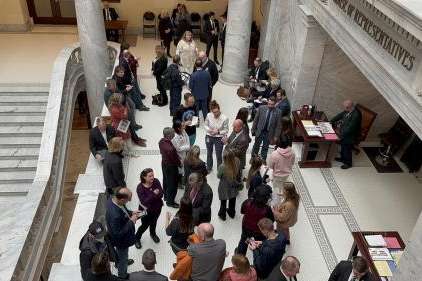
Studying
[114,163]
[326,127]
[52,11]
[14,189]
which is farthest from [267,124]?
[52,11]

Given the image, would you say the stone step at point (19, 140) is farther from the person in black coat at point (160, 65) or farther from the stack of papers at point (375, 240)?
the stack of papers at point (375, 240)

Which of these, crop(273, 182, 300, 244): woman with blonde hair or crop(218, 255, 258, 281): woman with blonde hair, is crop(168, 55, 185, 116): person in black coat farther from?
crop(218, 255, 258, 281): woman with blonde hair

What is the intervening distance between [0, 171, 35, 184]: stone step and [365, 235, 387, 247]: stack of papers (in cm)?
748

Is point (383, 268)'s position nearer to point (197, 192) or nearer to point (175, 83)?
point (197, 192)

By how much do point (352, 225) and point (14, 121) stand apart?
27.7 feet

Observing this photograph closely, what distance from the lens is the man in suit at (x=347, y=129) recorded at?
8156mm

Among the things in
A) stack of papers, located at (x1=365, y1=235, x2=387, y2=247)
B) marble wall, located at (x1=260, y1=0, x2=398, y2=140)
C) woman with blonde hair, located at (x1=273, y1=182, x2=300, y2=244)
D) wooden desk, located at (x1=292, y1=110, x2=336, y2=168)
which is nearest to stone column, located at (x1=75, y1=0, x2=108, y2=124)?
marble wall, located at (x1=260, y1=0, x2=398, y2=140)

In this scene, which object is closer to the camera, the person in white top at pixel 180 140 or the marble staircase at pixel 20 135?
the person in white top at pixel 180 140

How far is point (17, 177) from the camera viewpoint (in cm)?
988

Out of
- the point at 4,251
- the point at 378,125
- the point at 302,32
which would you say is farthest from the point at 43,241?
the point at 378,125

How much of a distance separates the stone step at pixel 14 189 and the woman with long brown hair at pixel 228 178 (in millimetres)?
5107

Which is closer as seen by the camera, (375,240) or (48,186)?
(375,240)

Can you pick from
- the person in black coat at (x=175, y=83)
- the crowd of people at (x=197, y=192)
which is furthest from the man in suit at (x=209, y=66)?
the person in black coat at (x=175, y=83)

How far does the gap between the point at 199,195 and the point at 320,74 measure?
15.6ft
